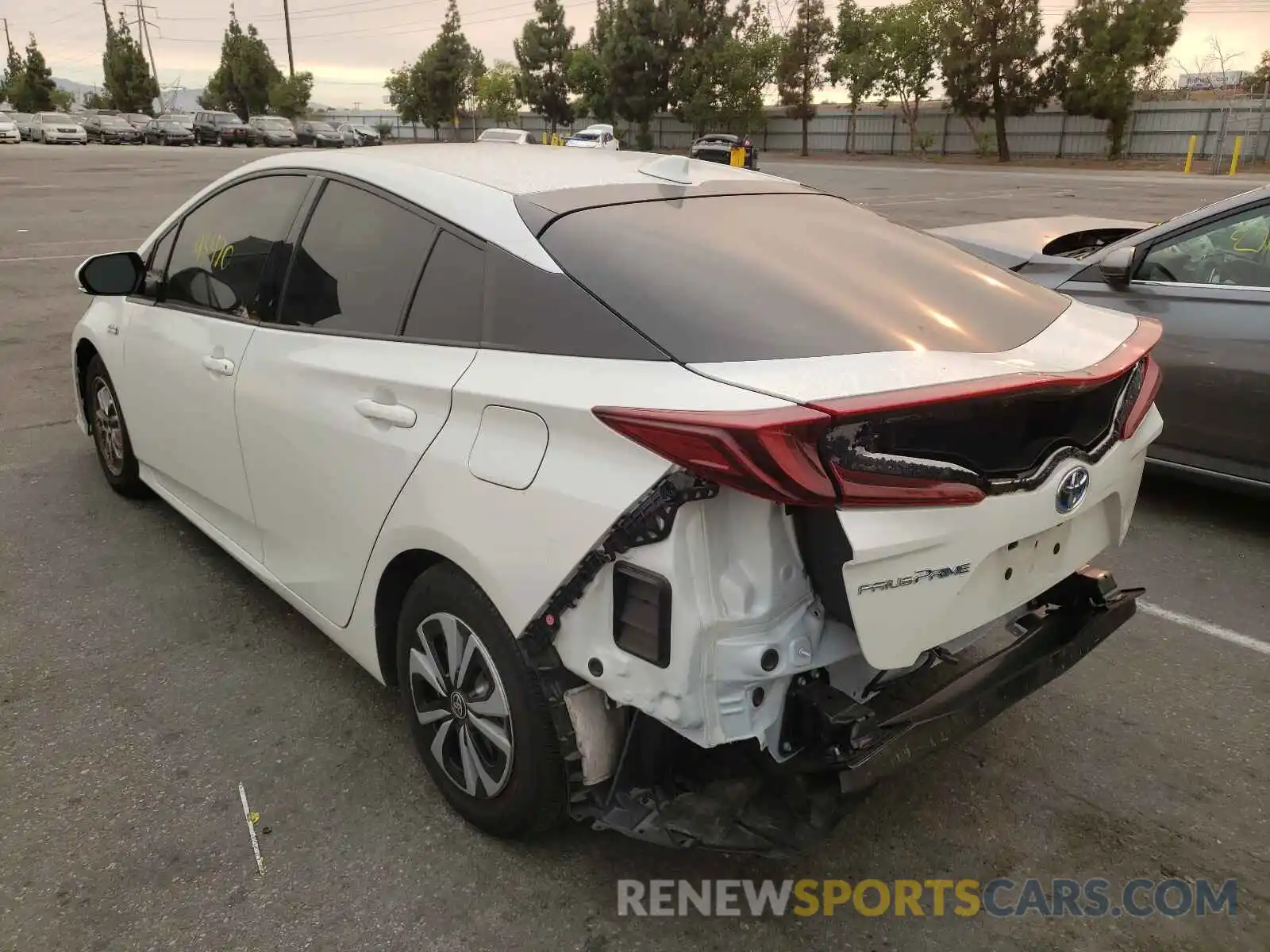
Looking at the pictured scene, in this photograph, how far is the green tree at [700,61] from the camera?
5478cm

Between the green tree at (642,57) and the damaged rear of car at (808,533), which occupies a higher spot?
the green tree at (642,57)

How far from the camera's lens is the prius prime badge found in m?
2.25

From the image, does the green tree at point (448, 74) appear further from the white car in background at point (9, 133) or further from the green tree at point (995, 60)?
the green tree at point (995, 60)

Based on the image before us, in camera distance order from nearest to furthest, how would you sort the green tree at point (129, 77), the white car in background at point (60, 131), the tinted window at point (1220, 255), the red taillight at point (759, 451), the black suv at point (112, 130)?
1. the red taillight at point (759, 451)
2. the tinted window at point (1220, 255)
3. the white car in background at point (60, 131)
4. the black suv at point (112, 130)
5. the green tree at point (129, 77)

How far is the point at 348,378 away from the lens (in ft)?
9.06

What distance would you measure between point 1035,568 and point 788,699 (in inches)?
27.3

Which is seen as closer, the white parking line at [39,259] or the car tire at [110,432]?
the car tire at [110,432]

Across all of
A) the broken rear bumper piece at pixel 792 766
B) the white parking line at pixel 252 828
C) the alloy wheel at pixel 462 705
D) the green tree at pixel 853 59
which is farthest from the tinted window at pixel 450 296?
the green tree at pixel 853 59

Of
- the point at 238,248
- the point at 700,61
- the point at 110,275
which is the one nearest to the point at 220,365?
the point at 238,248

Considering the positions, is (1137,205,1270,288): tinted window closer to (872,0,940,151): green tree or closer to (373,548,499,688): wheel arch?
(373,548,499,688): wheel arch

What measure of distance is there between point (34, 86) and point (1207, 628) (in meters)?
103

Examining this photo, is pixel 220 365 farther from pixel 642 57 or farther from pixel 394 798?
pixel 642 57

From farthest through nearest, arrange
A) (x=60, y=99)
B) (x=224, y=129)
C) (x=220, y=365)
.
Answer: (x=60, y=99)
(x=224, y=129)
(x=220, y=365)
